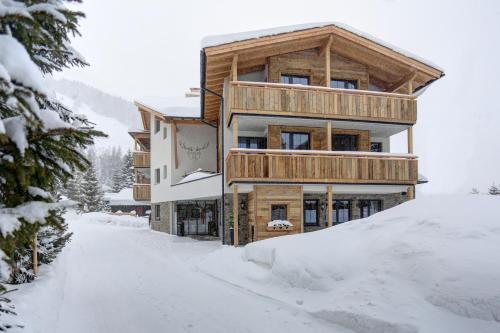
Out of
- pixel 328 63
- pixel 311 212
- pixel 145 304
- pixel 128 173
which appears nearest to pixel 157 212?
pixel 311 212

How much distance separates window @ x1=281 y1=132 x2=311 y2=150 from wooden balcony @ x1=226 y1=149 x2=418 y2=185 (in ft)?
8.04

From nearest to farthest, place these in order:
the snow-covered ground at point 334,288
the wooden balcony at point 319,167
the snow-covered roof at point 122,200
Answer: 1. the snow-covered ground at point 334,288
2. the wooden balcony at point 319,167
3. the snow-covered roof at point 122,200

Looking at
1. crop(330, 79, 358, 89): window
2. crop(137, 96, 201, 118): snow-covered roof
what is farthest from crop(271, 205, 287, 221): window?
crop(137, 96, 201, 118): snow-covered roof

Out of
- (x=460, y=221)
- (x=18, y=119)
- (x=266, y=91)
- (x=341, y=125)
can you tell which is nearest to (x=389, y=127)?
(x=341, y=125)

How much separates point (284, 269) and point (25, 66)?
6379 millimetres

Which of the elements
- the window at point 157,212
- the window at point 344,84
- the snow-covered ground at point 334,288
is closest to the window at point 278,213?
the snow-covered ground at point 334,288

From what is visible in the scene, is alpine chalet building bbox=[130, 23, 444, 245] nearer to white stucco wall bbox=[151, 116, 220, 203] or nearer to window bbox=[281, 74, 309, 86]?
window bbox=[281, 74, 309, 86]

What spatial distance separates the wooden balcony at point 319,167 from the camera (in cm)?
1402

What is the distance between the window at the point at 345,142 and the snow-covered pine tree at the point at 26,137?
15494 mm

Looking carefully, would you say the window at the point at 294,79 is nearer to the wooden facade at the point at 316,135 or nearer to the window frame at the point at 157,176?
the wooden facade at the point at 316,135

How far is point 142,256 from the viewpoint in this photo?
13.7m

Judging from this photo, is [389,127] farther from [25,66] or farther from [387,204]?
[25,66]

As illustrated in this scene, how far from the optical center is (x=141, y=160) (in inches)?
1189

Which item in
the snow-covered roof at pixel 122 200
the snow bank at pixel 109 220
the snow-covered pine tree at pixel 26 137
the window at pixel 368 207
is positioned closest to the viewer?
the snow-covered pine tree at pixel 26 137
